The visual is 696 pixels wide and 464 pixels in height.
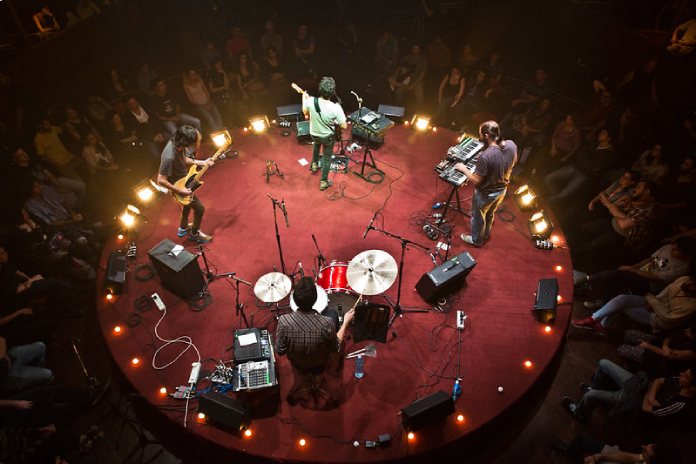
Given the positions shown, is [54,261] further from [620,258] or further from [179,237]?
[620,258]

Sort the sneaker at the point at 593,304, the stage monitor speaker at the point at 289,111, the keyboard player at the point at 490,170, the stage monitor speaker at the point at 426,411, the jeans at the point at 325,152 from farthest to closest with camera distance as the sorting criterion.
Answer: the stage monitor speaker at the point at 289,111 → the jeans at the point at 325,152 → the sneaker at the point at 593,304 → the keyboard player at the point at 490,170 → the stage monitor speaker at the point at 426,411

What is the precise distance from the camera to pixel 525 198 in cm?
661

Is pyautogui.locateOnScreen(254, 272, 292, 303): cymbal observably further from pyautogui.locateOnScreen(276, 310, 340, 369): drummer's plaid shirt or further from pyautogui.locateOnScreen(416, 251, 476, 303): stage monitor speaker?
pyautogui.locateOnScreen(416, 251, 476, 303): stage monitor speaker

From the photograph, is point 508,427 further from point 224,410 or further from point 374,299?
point 224,410

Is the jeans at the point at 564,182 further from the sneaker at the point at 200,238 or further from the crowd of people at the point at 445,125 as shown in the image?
the sneaker at the point at 200,238

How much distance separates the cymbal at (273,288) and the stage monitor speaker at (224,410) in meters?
1.22

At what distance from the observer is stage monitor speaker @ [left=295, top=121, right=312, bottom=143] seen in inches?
313

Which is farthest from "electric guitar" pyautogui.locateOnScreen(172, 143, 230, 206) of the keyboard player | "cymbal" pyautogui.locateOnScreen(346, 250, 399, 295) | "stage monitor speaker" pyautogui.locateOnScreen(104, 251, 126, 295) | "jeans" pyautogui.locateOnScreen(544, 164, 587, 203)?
"jeans" pyautogui.locateOnScreen(544, 164, 587, 203)

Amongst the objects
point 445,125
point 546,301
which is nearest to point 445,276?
point 546,301

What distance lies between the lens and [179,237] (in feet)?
20.7

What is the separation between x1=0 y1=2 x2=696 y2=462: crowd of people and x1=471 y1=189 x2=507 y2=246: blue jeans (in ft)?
5.04

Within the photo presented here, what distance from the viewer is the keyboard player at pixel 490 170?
4879mm

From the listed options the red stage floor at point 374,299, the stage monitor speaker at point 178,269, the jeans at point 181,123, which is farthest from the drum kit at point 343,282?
the jeans at point 181,123

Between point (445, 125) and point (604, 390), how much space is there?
6.02 m
